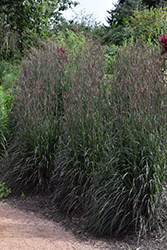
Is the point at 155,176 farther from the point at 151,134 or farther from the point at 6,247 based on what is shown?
the point at 6,247

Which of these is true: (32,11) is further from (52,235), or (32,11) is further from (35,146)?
(52,235)

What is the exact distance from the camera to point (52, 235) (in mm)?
3340

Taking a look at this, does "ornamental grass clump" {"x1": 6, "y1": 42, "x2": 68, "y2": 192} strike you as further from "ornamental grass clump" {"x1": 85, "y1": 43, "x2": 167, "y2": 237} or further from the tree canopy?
the tree canopy

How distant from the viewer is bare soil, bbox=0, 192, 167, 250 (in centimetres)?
309

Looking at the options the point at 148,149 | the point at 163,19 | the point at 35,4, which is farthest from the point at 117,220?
the point at 163,19

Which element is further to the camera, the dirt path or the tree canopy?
the tree canopy

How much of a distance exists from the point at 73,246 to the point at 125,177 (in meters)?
0.96

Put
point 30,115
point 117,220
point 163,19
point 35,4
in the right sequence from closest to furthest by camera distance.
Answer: point 117,220
point 30,115
point 35,4
point 163,19

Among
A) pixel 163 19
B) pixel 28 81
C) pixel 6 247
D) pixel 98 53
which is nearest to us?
pixel 6 247

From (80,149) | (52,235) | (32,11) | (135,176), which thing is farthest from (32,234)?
(32,11)

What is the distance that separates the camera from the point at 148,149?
321cm

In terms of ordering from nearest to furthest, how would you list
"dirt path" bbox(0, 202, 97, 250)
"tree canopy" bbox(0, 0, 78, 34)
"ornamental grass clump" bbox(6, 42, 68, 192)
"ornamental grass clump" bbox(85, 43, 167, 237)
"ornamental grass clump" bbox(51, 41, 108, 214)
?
1. "dirt path" bbox(0, 202, 97, 250)
2. "ornamental grass clump" bbox(85, 43, 167, 237)
3. "ornamental grass clump" bbox(51, 41, 108, 214)
4. "ornamental grass clump" bbox(6, 42, 68, 192)
5. "tree canopy" bbox(0, 0, 78, 34)

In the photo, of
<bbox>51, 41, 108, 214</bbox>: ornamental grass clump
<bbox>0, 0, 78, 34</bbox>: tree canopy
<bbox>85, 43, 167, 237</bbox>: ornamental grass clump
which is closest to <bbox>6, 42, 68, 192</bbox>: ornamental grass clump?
<bbox>51, 41, 108, 214</bbox>: ornamental grass clump

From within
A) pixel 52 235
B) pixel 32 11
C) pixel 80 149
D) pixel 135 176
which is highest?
pixel 32 11
